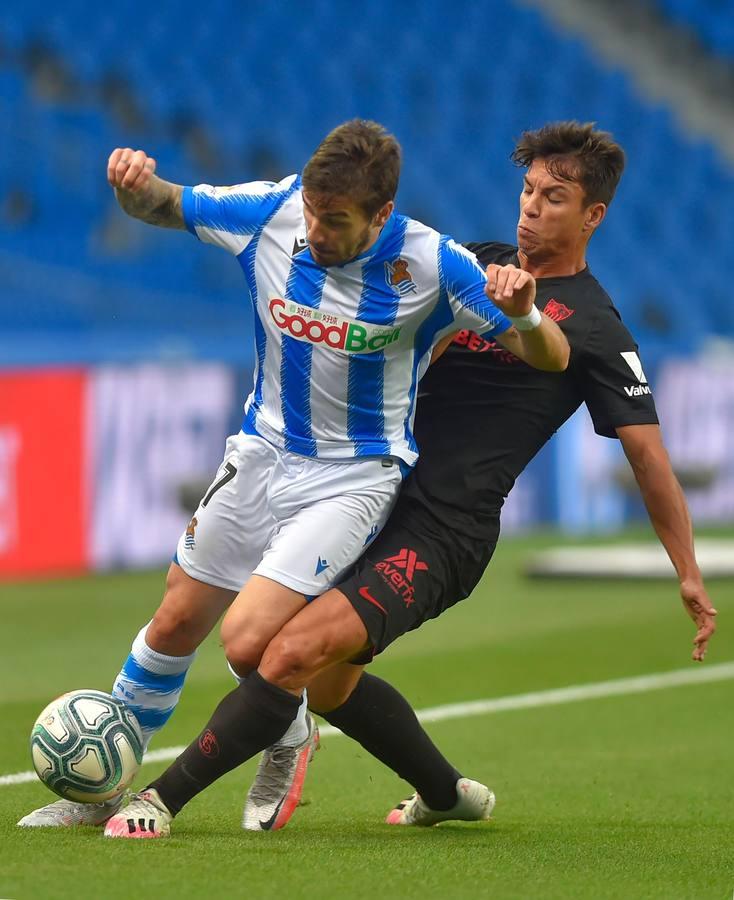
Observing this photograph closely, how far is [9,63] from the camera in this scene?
52.7 feet

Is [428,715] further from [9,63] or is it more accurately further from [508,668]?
[9,63]

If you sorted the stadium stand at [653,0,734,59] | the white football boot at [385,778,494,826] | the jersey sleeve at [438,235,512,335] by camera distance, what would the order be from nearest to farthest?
1. the jersey sleeve at [438,235,512,335]
2. the white football boot at [385,778,494,826]
3. the stadium stand at [653,0,734,59]

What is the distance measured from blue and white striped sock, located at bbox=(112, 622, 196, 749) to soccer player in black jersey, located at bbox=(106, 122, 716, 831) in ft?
1.17

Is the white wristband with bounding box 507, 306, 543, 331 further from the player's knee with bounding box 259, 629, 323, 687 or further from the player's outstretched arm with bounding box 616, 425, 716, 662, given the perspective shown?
the player's knee with bounding box 259, 629, 323, 687

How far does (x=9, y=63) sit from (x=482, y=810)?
1282 centimetres

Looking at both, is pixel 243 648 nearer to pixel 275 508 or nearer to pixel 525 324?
pixel 275 508

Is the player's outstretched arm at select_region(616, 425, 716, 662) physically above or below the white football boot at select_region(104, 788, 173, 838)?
above

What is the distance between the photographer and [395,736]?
15.8ft

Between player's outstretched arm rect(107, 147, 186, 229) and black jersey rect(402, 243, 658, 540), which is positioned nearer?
player's outstretched arm rect(107, 147, 186, 229)

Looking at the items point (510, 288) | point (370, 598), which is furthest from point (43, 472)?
point (510, 288)

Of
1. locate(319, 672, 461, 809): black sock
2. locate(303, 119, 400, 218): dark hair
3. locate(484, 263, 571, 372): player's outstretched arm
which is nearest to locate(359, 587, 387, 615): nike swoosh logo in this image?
locate(319, 672, 461, 809): black sock

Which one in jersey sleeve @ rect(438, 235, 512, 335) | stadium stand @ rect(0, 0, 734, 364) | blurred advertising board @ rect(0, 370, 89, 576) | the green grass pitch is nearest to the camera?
the green grass pitch

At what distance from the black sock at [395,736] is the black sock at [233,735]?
1.57 feet

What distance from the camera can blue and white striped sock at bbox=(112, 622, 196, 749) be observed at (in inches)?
185
